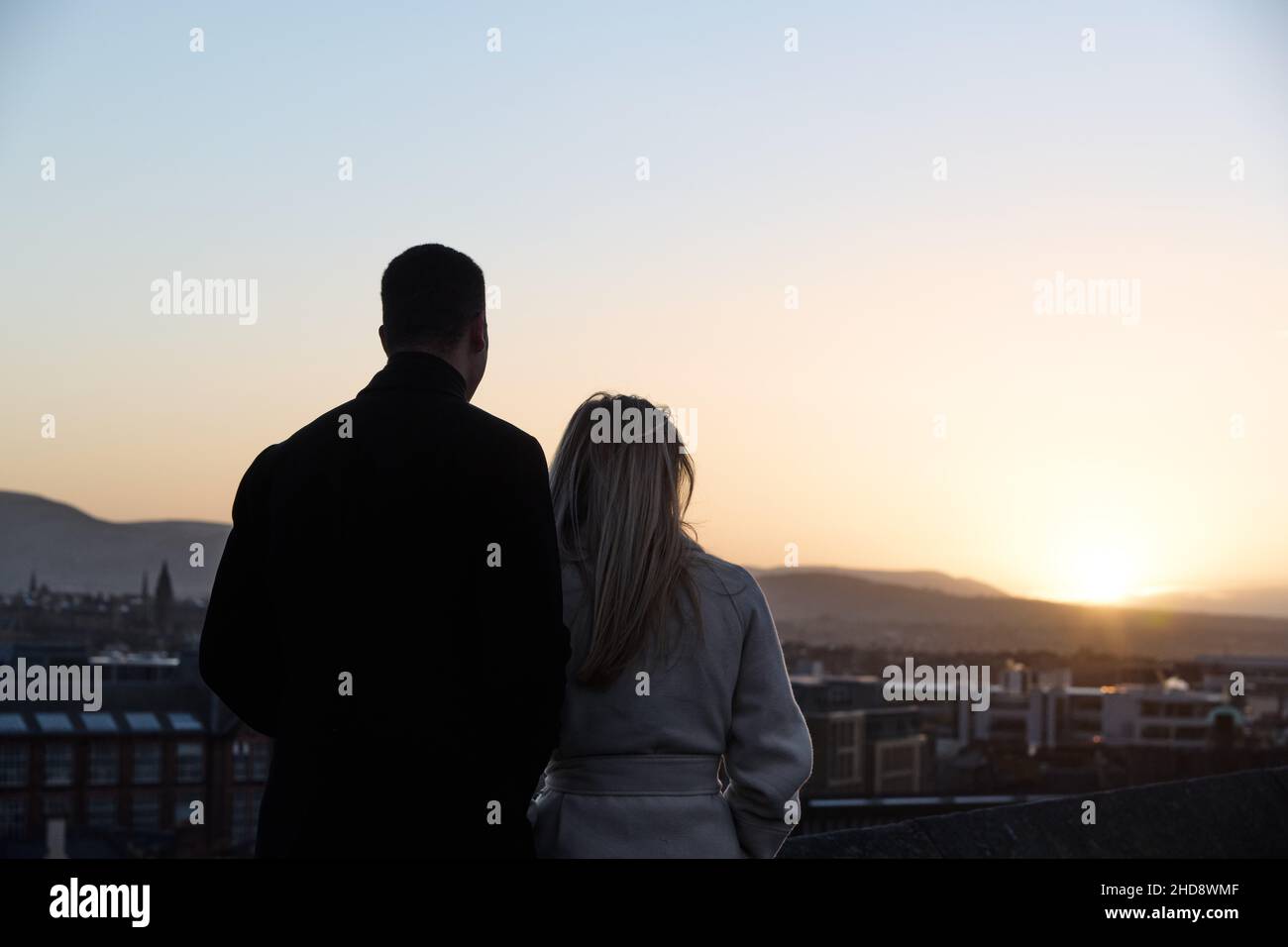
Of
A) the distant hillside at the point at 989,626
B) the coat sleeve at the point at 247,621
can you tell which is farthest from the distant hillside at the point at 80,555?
the coat sleeve at the point at 247,621

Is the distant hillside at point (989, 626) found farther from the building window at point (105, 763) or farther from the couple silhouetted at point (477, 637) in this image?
the couple silhouetted at point (477, 637)

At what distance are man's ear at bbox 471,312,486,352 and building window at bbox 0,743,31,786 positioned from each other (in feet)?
218

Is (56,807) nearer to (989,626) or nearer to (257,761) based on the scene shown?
(257,761)

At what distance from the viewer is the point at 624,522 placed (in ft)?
9.35

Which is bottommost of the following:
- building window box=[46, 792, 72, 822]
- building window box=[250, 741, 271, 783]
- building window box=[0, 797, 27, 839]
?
building window box=[0, 797, 27, 839]

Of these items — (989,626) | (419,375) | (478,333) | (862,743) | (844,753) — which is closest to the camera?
(419,375)

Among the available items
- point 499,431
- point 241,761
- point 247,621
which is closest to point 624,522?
point 499,431

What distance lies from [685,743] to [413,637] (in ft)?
2.14

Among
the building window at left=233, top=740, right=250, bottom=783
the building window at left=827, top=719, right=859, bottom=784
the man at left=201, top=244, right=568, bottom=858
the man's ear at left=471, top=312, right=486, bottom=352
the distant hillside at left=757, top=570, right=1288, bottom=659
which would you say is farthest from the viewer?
the distant hillside at left=757, top=570, right=1288, bottom=659

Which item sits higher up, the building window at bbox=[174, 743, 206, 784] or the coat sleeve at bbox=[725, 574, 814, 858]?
the coat sleeve at bbox=[725, 574, 814, 858]

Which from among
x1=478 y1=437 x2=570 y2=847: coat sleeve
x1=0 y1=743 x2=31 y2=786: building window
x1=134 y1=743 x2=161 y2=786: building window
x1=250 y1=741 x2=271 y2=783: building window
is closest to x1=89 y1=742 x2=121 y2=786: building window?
x1=134 y1=743 x2=161 y2=786: building window

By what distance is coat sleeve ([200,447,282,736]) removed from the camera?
9.26 feet

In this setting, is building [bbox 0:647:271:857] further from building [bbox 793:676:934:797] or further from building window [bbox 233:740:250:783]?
building [bbox 793:676:934:797]
